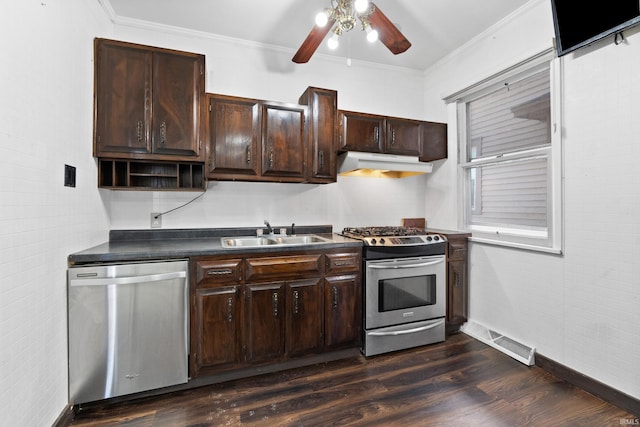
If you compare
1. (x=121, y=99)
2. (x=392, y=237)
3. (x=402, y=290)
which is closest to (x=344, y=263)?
(x=392, y=237)

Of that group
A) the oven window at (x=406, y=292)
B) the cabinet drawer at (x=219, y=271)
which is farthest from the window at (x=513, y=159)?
the cabinet drawer at (x=219, y=271)

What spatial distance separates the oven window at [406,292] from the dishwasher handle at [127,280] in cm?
157

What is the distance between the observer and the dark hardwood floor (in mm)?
1718

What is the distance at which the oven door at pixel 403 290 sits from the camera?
97.6 inches

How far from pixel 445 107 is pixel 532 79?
908 mm

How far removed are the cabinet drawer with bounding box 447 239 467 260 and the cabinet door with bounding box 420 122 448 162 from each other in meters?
0.95

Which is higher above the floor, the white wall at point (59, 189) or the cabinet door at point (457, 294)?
the white wall at point (59, 189)

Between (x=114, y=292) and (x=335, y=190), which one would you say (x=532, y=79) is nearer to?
(x=335, y=190)

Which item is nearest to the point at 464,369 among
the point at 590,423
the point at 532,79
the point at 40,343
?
the point at 590,423

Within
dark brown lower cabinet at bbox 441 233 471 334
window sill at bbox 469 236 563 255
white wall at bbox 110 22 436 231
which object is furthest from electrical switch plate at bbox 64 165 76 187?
window sill at bbox 469 236 563 255

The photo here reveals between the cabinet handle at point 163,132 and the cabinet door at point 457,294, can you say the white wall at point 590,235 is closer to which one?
→ the cabinet door at point 457,294

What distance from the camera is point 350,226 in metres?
3.26

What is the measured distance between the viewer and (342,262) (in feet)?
7.92

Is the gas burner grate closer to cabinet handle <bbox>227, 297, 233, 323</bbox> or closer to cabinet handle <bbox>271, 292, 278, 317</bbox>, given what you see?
cabinet handle <bbox>271, 292, 278, 317</bbox>
